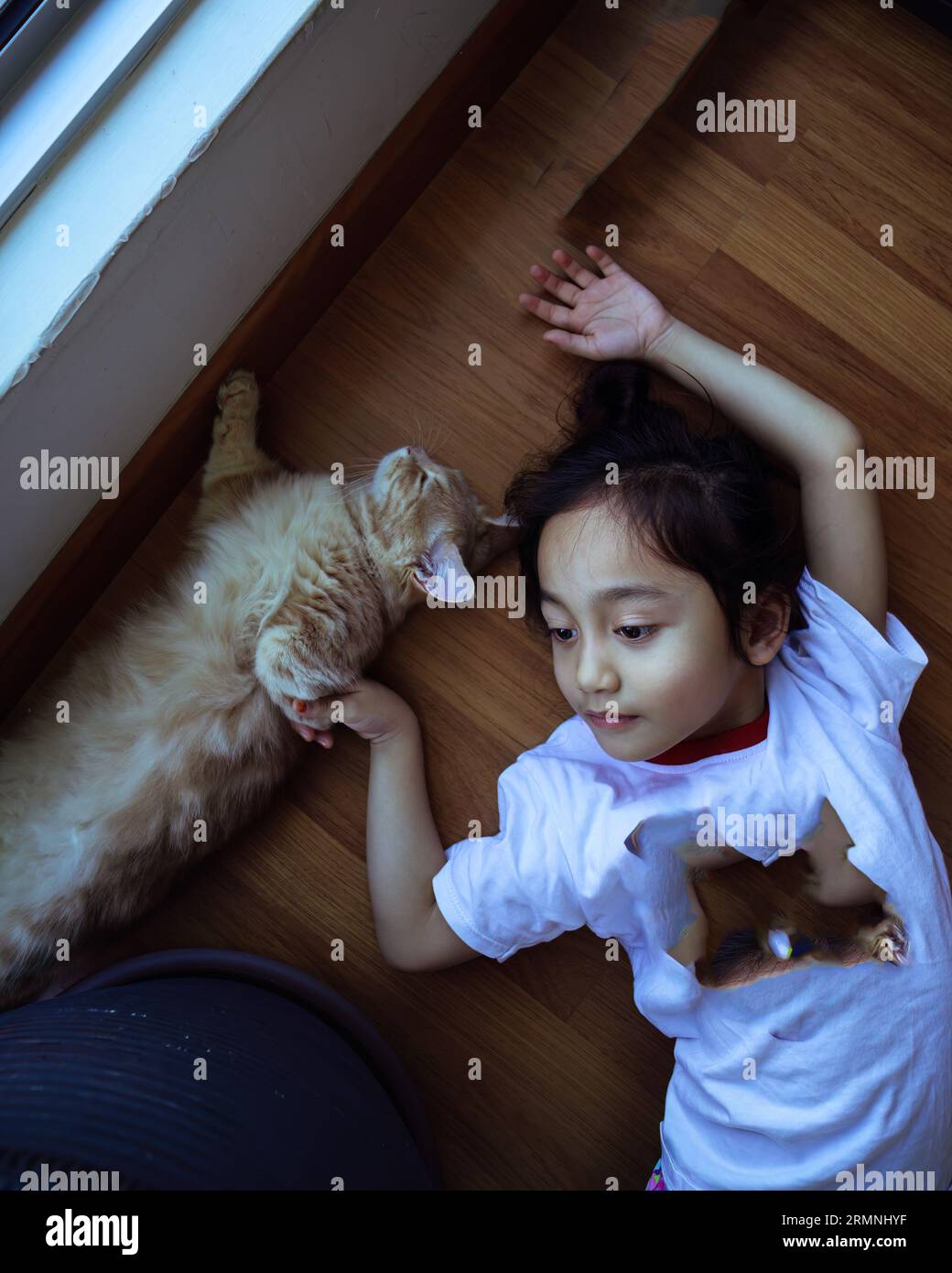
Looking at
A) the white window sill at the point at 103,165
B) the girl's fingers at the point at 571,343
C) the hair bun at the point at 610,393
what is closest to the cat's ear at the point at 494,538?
the hair bun at the point at 610,393

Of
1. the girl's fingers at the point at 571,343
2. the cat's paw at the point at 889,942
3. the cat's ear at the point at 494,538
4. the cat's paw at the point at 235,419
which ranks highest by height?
the girl's fingers at the point at 571,343

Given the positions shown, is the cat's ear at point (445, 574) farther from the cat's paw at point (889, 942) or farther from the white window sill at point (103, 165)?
the cat's paw at point (889, 942)

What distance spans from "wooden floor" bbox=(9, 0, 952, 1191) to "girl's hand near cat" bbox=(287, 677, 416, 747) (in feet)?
0.19

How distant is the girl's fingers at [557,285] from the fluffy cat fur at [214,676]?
1.06 feet

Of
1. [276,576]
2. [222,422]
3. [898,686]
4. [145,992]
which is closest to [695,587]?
[898,686]

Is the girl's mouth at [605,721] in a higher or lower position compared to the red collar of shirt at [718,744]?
higher

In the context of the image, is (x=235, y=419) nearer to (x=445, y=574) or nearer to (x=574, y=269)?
(x=445, y=574)

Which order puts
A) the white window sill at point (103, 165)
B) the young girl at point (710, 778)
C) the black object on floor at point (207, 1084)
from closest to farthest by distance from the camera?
the black object on floor at point (207, 1084)
the white window sill at point (103, 165)
the young girl at point (710, 778)

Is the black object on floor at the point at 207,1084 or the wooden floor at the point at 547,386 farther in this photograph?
the wooden floor at the point at 547,386

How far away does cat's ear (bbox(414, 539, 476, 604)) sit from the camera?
3.83 ft

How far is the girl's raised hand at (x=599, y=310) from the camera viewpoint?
1.25m

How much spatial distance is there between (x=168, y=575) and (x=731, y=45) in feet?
3.90

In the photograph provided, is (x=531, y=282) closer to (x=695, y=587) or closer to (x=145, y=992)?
(x=695, y=587)

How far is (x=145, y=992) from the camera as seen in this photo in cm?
104
